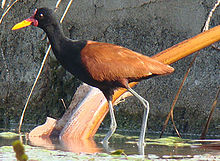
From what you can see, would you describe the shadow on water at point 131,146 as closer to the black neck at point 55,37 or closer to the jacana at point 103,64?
the jacana at point 103,64

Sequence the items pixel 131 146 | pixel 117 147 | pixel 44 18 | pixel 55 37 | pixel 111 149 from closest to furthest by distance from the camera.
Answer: pixel 111 149 < pixel 117 147 < pixel 131 146 < pixel 55 37 < pixel 44 18

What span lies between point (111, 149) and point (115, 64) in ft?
2.30

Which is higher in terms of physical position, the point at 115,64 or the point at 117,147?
the point at 115,64

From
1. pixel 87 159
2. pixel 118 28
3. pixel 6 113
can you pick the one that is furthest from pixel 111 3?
pixel 87 159

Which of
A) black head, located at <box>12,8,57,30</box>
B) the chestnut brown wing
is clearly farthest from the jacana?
black head, located at <box>12,8,57,30</box>

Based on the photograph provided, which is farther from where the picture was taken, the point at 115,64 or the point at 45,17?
the point at 45,17

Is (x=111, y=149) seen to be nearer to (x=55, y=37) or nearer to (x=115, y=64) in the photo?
(x=115, y=64)

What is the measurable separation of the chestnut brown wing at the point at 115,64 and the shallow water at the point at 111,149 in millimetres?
546

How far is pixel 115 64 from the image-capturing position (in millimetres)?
3896

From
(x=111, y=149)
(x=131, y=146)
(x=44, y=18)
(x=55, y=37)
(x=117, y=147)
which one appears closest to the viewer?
(x=111, y=149)

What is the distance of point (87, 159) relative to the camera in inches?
111

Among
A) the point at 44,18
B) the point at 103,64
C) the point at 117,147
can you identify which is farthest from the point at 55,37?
the point at 117,147

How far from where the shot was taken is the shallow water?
301 centimetres

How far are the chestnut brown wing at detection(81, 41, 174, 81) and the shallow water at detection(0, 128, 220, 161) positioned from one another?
1.79 feet
